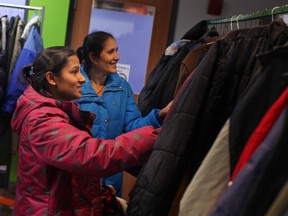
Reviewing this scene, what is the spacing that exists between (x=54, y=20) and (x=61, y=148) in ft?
8.85

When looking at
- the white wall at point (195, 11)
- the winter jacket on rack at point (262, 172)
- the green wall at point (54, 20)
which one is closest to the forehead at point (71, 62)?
the winter jacket on rack at point (262, 172)

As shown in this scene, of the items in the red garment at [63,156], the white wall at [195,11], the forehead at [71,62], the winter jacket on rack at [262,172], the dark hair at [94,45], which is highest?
the white wall at [195,11]

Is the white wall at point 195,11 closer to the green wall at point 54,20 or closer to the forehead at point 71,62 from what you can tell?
the green wall at point 54,20

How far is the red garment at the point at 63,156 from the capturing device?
1349 mm

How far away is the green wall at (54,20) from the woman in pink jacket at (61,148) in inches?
83.2

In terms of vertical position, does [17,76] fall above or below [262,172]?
below

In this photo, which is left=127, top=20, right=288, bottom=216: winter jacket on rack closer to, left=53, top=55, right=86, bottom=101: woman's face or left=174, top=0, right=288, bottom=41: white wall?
left=53, top=55, right=86, bottom=101: woman's face

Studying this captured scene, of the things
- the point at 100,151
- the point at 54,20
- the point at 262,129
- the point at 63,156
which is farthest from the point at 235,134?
the point at 54,20

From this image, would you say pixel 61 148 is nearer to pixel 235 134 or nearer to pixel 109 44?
pixel 235 134

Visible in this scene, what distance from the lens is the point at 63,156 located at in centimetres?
138

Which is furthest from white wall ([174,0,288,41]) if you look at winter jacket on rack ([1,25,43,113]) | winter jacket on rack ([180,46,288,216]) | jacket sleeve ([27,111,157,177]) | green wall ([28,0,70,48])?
winter jacket on rack ([180,46,288,216])

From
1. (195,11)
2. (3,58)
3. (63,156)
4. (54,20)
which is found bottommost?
(63,156)

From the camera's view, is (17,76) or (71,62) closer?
(71,62)

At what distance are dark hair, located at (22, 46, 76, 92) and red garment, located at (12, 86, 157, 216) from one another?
0.10 meters
